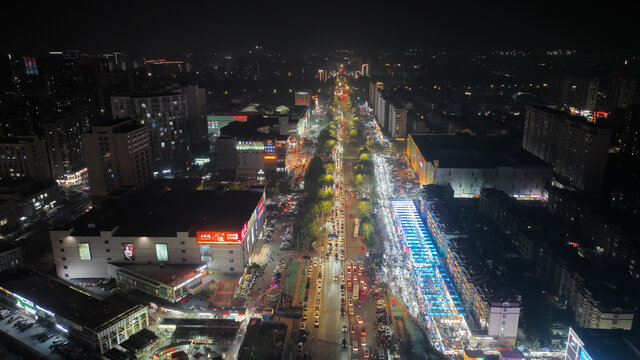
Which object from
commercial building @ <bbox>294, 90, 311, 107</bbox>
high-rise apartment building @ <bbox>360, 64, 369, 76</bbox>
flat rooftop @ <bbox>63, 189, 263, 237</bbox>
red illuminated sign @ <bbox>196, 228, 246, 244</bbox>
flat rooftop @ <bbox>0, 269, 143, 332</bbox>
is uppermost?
high-rise apartment building @ <bbox>360, 64, 369, 76</bbox>

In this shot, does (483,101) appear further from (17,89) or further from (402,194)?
(17,89)

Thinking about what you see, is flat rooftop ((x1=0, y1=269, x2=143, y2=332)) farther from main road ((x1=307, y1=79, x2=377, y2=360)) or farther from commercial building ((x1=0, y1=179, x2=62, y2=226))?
commercial building ((x1=0, y1=179, x2=62, y2=226))

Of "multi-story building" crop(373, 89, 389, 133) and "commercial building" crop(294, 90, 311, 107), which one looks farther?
"commercial building" crop(294, 90, 311, 107)

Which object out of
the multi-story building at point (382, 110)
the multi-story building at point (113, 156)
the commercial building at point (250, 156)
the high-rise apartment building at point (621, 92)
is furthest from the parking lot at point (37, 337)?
the high-rise apartment building at point (621, 92)

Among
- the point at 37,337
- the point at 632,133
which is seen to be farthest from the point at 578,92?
the point at 37,337

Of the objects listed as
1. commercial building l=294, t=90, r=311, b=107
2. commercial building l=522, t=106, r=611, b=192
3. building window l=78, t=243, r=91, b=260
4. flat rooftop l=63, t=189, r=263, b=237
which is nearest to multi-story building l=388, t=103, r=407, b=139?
commercial building l=522, t=106, r=611, b=192

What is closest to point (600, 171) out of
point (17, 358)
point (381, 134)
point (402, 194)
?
point (402, 194)

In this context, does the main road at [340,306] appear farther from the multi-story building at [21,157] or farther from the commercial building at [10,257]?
the multi-story building at [21,157]

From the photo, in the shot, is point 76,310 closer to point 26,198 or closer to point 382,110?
point 26,198
